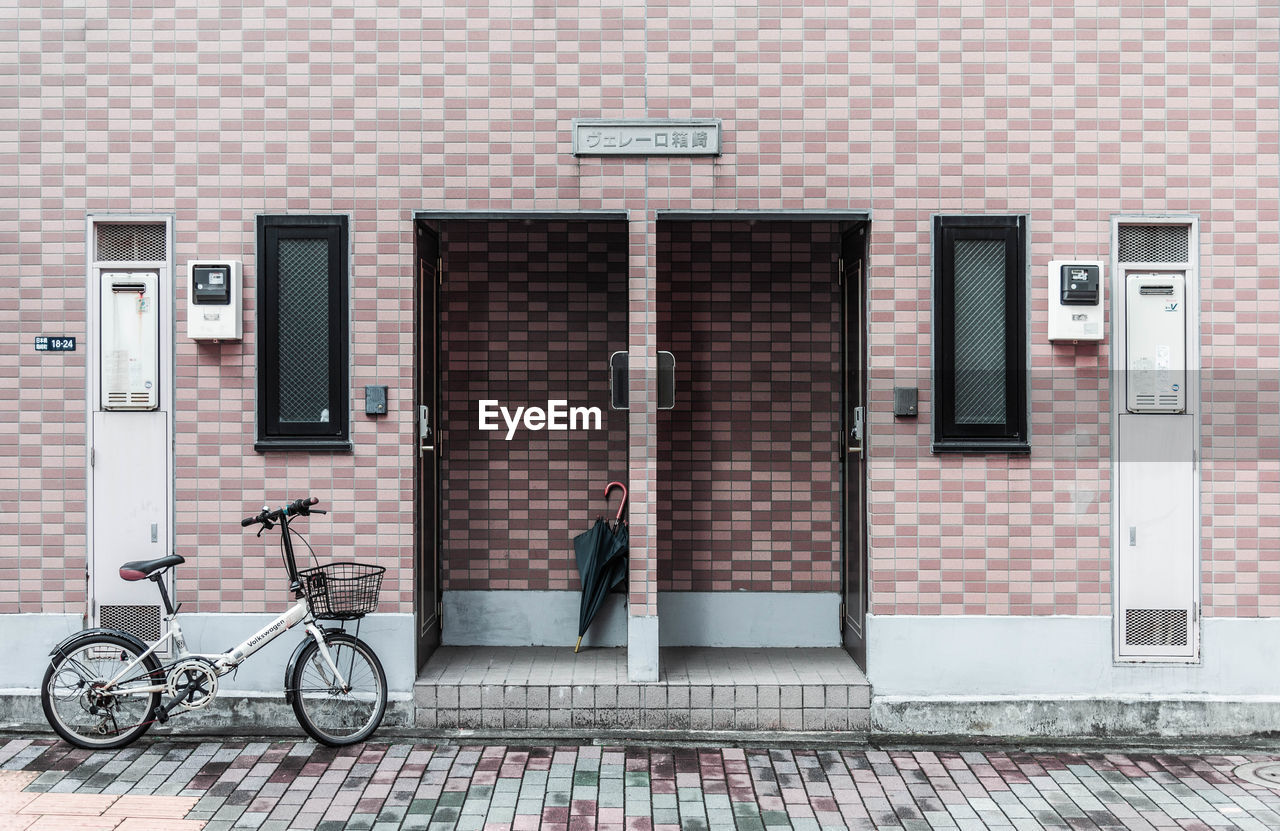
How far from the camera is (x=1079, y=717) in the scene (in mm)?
6316

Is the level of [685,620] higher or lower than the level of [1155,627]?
lower

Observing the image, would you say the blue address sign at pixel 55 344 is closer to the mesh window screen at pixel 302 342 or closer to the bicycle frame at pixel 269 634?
the mesh window screen at pixel 302 342

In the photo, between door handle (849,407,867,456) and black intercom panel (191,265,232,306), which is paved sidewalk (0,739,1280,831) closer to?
door handle (849,407,867,456)

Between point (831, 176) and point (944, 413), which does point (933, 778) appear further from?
point (831, 176)

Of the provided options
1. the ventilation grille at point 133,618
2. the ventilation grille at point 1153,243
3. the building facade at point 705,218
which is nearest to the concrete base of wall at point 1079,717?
the building facade at point 705,218

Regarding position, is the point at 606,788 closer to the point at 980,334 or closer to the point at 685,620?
the point at 685,620

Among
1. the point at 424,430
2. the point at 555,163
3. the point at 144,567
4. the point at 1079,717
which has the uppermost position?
the point at 555,163

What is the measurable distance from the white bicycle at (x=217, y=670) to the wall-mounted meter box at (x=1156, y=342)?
4990mm

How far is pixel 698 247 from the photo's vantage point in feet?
24.5

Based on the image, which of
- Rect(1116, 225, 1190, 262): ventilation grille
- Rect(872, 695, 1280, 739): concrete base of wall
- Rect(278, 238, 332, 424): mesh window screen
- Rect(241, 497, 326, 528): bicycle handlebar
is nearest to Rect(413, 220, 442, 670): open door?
Rect(278, 238, 332, 424): mesh window screen

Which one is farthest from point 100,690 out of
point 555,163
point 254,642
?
point 555,163

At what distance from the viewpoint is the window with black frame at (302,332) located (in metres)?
6.39

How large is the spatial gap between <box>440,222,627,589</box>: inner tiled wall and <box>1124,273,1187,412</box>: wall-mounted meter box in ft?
11.4

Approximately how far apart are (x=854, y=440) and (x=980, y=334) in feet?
3.80
